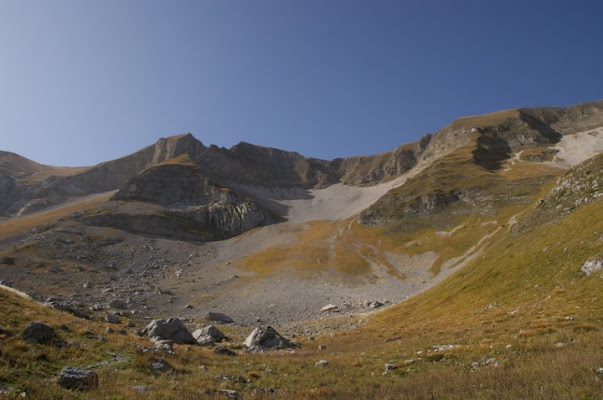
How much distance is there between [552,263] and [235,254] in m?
110

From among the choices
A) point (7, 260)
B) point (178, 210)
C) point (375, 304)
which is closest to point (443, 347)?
point (375, 304)

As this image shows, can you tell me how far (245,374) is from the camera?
17172mm

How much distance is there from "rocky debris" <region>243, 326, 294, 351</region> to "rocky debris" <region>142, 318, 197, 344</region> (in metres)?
5.45

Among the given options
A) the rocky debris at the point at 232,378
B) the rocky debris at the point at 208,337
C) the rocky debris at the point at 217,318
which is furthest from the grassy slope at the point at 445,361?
the rocky debris at the point at 217,318

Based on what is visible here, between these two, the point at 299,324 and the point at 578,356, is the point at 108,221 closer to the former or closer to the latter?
the point at 299,324

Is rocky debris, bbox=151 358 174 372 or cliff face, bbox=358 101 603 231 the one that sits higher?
cliff face, bbox=358 101 603 231

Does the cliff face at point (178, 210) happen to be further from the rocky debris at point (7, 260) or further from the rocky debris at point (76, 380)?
the rocky debris at point (76, 380)

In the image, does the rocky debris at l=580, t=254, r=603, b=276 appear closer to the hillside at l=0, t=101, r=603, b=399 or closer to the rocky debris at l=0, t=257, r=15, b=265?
the hillside at l=0, t=101, r=603, b=399

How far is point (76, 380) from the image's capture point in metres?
11.3

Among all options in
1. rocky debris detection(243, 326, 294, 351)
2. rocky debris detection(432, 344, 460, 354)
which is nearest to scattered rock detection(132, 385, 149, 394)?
rocky debris detection(432, 344, 460, 354)

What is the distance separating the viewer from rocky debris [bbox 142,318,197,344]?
3017cm

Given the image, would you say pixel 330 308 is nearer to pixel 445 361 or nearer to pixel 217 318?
pixel 217 318

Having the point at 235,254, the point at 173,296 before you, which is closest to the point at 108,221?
the point at 235,254

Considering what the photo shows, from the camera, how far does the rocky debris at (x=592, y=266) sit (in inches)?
1020
